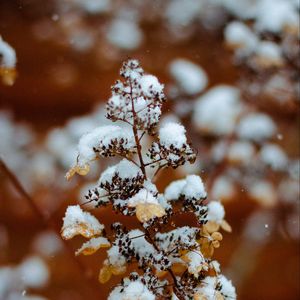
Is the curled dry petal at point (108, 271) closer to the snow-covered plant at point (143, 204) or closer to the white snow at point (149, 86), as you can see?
the snow-covered plant at point (143, 204)

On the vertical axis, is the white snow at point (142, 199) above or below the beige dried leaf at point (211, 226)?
below

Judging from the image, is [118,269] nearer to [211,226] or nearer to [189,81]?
[211,226]

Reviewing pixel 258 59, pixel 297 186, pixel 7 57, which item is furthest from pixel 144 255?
pixel 297 186

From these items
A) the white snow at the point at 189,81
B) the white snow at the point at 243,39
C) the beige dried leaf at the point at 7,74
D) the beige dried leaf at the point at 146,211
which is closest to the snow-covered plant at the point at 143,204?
the beige dried leaf at the point at 146,211

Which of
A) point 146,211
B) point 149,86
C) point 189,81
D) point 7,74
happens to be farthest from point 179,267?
point 189,81

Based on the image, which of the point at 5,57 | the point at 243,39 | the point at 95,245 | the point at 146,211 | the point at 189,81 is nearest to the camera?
the point at 146,211

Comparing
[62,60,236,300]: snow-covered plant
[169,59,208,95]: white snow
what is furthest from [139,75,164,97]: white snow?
[169,59,208,95]: white snow

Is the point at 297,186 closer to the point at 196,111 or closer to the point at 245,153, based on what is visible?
the point at 245,153

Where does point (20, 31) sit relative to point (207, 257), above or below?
above
